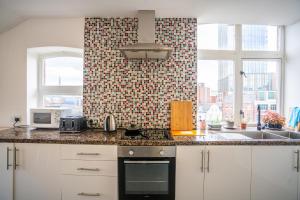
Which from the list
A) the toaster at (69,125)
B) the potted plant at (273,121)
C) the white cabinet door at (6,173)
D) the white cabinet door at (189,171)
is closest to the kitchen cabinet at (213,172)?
the white cabinet door at (189,171)

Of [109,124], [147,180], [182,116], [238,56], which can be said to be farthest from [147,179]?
[238,56]

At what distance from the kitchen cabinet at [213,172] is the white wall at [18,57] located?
2164mm

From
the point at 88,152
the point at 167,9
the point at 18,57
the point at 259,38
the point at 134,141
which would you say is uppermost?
the point at 167,9

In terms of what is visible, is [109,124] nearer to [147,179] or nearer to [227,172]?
[147,179]

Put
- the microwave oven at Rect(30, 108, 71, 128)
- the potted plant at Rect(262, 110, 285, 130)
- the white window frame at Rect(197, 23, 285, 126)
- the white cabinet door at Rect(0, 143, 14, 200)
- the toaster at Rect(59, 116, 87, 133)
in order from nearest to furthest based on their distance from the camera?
1. the white cabinet door at Rect(0, 143, 14, 200)
2. the toaster at Rect(59, 116, 87, 133)
3. the microwave oven at Rect(30, 108, 71, 128)
4. the potted plant at Rect(262, 110, 285, 130)
5. the white window frame at Rect(197, 23, 285, 126)

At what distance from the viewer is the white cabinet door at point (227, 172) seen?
6.10ft

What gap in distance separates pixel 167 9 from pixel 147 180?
189 cm

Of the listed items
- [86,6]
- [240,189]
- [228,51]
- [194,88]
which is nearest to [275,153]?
[240,189]

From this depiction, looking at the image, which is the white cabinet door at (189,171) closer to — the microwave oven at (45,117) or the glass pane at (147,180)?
the glass pane at (147,180)

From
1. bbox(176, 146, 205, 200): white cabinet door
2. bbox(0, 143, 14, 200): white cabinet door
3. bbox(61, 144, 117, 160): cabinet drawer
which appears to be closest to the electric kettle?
bbox(61, 144, 117, 160): cabinet drawer

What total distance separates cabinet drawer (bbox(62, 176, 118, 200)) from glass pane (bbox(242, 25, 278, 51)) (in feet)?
8.24

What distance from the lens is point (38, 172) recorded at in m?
1.89

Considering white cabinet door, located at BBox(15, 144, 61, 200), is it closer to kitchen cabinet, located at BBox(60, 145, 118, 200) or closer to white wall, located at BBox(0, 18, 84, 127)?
kitchen cabinet, located at BBox(60, 145, 118, 200)

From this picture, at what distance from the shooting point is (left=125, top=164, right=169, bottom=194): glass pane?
1803mm
